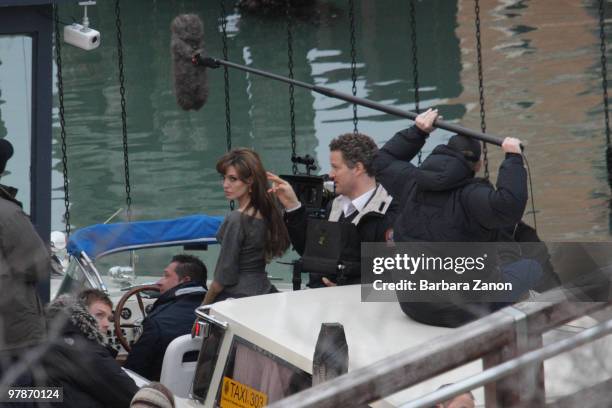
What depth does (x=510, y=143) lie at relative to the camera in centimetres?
520

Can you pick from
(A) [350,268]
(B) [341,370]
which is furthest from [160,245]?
(B) [341,370]

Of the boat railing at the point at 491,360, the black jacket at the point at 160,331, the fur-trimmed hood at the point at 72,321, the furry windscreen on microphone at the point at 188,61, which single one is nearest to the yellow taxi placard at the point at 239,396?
the fur-trimmed hood at the point at 72,321

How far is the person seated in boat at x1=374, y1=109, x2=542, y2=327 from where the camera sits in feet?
16.2

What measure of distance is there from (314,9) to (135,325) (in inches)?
1142

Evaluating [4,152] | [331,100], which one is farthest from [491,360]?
[331,100]

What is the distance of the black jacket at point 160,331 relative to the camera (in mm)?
6152

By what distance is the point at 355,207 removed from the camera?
6152 mm

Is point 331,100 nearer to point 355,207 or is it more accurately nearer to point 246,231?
point 246,231

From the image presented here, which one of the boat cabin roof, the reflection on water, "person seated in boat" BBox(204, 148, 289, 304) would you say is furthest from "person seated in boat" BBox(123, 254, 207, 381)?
the reflection on water

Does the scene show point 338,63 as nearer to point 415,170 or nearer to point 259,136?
point 259,136

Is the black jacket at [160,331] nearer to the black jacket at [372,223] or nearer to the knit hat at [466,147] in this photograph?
the black jacket at [372,223]

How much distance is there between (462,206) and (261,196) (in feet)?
4.89

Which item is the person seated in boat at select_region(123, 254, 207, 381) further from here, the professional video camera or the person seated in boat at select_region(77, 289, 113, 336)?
the professional video camera

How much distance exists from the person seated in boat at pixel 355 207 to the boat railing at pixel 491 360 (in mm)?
3766
